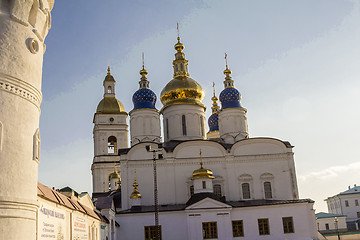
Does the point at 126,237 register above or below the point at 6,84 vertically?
below

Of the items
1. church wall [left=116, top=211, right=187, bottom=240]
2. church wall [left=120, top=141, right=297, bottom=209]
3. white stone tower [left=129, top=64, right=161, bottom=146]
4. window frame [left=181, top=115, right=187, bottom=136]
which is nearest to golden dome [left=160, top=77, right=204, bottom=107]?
window frame [left=181, top=115, right=187, bottom=136]

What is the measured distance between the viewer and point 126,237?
82.2ft

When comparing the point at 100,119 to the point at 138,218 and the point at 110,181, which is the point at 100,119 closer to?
the point at 110,181

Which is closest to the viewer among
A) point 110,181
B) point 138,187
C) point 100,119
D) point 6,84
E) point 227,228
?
point 6,84

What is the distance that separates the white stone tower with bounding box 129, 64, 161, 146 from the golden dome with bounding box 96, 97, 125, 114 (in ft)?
27.9

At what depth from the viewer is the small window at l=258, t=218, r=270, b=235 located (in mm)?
25484

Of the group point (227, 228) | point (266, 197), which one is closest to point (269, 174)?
point (266, 197)

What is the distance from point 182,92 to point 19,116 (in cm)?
2279


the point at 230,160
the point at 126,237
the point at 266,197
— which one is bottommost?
the point at 126,237

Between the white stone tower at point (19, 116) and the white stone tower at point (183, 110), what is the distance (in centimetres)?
2108

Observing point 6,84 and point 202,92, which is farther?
point 202,92

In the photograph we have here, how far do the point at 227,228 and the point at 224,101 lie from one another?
11.4 m

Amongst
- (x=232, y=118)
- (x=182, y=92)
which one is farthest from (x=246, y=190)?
(x=182, y=92)

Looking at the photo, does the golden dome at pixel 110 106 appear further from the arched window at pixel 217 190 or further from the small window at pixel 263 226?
the small window at pixel 263 226
